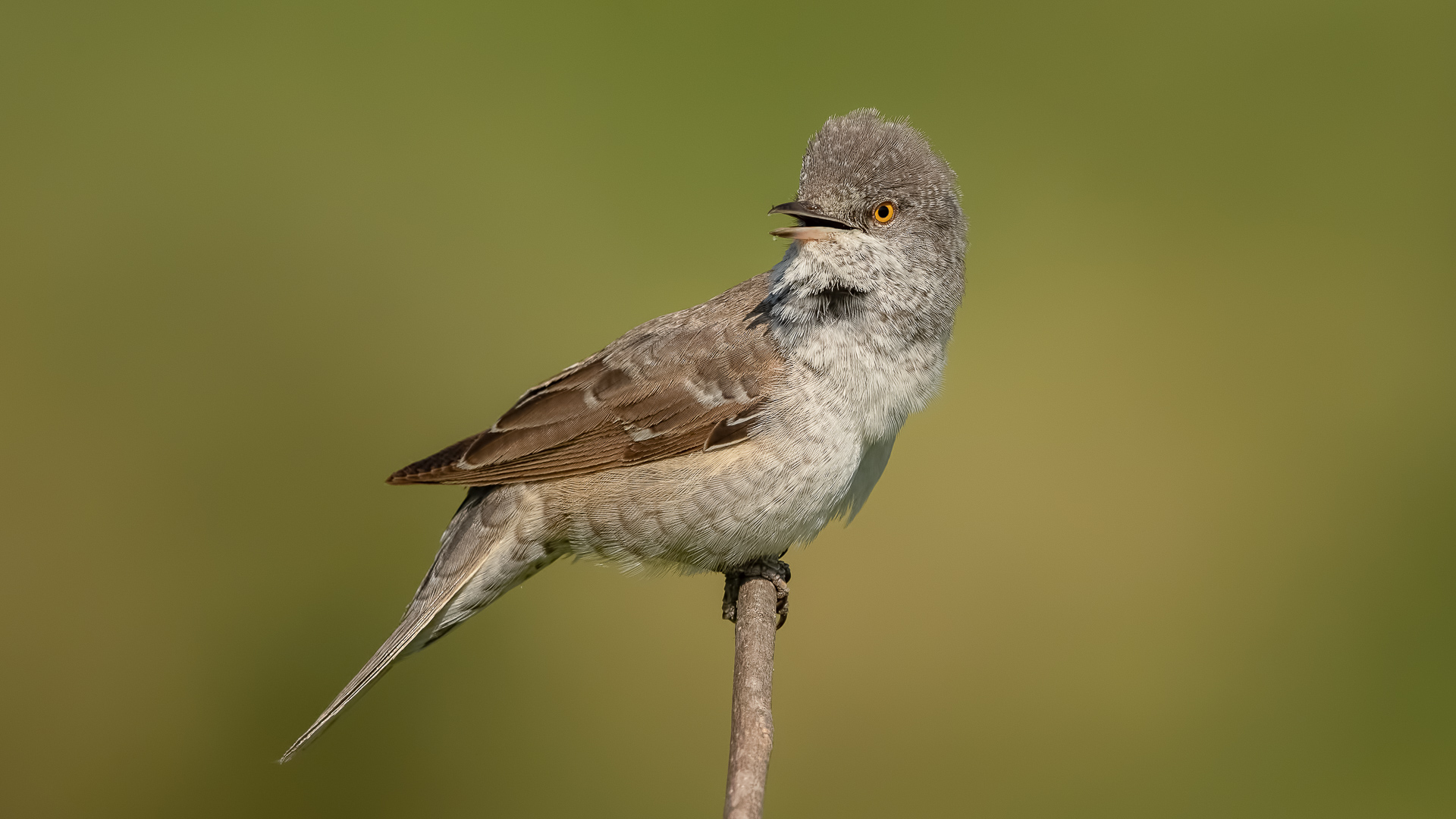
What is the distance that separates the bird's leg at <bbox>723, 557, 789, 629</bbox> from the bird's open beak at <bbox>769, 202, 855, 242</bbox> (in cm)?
139

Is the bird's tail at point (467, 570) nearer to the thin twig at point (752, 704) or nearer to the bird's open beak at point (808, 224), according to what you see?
the thin twig at point (752, 704)

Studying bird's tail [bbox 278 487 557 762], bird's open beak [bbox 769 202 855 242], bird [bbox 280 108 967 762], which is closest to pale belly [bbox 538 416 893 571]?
bird [bbox 280 108 967 762]

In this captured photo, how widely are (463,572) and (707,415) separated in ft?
3.93

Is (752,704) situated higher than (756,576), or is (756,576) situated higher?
(756,576)

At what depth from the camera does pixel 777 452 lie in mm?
3949

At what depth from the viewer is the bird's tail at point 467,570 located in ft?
14.1

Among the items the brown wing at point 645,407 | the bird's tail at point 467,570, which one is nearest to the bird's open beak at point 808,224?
the brown wing at point 645,407

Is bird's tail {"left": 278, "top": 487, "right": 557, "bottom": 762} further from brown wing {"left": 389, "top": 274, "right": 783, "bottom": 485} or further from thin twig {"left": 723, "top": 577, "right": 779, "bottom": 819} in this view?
thin twig {"left": 723, "top": 577, "right": 779, "bottom": 819}

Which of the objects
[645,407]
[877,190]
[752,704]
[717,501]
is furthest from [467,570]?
[877,190]

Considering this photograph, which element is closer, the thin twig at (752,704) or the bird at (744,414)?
the thin twig at (752,704)

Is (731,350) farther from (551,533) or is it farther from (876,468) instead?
(551,533)

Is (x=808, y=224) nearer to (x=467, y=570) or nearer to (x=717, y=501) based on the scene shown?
(x=717, y=501)

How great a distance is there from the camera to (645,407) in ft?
14.0

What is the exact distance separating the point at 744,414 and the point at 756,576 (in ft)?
2.38
